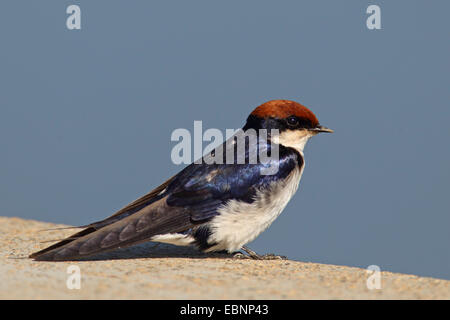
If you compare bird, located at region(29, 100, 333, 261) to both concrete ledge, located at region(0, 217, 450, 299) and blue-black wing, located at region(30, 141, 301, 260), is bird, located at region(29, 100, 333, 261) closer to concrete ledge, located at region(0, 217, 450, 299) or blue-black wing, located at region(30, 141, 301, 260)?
blue-black wing, located at region(30, 141, 301, 260)

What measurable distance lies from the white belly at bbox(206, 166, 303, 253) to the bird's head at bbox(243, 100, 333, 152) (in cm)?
55

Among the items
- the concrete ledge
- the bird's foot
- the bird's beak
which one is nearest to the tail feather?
the concrete ledge

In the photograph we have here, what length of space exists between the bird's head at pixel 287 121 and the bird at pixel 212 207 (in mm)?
10

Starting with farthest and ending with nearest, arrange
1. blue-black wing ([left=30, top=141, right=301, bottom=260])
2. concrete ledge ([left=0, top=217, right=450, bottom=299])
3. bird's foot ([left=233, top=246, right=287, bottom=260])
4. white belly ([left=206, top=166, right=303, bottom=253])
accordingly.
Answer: bird's foot ([left=233, top=246, right=287, bottom=260]), white belly ([left=206, top=166, right=303, bottom=253]), blue-black wing ([left=30, top=141, right=301, bottom=260]), concrete ledge ([left=0, top=217, right=450, bottom=299])

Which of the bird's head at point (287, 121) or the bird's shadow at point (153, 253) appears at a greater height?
the bird's head at point (287, 121)

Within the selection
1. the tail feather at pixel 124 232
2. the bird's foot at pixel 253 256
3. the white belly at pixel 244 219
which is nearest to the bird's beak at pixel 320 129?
the white belly at pixel 244 219

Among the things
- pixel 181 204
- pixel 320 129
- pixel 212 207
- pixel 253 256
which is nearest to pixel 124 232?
pixel 181 204

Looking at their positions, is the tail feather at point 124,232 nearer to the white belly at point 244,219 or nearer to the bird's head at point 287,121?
the white belly at point 244,219

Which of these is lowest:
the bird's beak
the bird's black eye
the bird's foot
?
the bird's foot

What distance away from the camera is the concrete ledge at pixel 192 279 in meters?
4.82

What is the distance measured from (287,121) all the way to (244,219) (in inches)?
44.7

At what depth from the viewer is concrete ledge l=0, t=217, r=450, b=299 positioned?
4820mm

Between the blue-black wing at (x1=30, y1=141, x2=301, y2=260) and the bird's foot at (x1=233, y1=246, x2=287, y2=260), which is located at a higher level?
the blue-black wing at (x1=30, y1=141, x2=301, y2=260)
